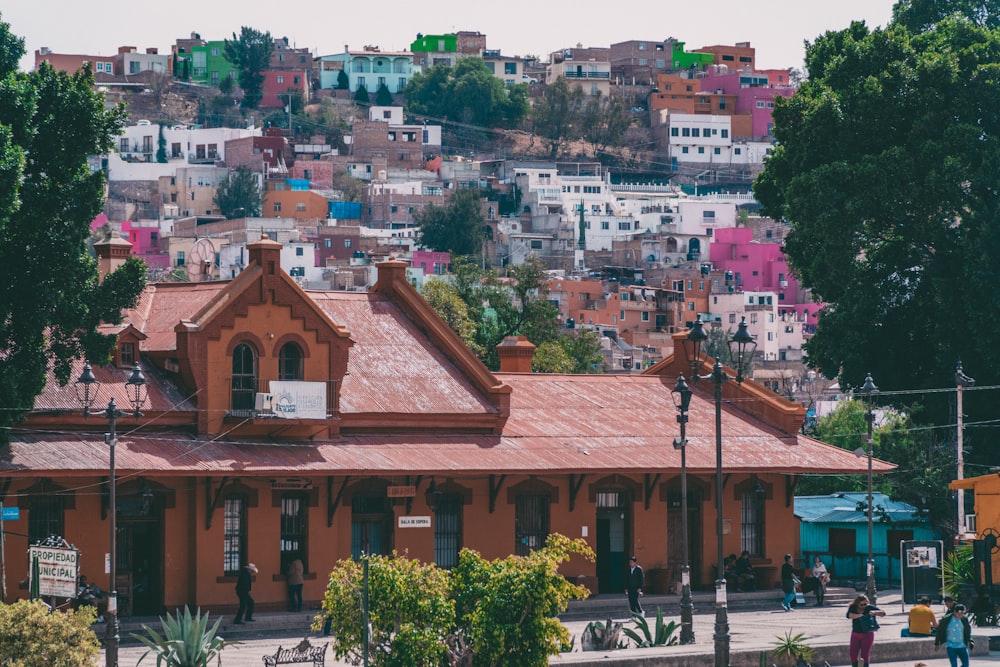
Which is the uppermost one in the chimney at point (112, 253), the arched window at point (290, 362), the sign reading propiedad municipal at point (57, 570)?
the chimney at point (112, 253)

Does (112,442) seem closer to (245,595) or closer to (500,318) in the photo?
(245,595)

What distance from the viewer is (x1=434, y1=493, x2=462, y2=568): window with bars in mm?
48062

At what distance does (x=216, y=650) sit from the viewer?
32.8m

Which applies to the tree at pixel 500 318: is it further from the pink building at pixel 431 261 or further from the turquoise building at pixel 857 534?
the pink building at pixel 431 261

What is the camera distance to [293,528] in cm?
4581

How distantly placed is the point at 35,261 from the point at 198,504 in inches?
259

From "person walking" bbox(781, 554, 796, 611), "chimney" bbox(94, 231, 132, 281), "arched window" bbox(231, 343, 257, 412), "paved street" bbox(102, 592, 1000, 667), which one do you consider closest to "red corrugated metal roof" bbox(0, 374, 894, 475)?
"arched window" bbox(231, 343, 257, 412)

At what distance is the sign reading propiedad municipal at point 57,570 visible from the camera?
105ft

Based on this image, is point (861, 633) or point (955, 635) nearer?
point (955, 635)

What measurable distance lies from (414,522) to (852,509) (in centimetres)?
1858

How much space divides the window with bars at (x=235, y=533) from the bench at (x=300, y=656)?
403 inches

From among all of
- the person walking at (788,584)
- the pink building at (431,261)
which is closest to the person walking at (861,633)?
the person walking at (788,584)

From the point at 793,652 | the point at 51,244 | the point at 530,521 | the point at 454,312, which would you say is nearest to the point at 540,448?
the point at 530,521

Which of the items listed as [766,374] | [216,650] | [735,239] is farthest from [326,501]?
[735,239]
